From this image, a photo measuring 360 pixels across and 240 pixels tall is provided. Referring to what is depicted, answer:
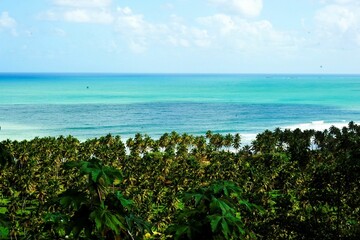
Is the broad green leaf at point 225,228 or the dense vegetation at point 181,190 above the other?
the broad green leaf at point 225,228

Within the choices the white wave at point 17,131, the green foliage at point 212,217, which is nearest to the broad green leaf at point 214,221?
the green foliage at point 212,217

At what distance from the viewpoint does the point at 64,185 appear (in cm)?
7262

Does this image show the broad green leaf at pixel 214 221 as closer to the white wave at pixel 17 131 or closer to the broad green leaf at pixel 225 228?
the broad green leaf at pixel 225 228

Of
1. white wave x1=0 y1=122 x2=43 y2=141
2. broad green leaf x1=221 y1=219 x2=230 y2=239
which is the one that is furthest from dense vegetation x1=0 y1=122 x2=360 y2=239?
white wave x1=0 y1=122 x2=43 y2=141

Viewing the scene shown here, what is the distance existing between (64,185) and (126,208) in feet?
228

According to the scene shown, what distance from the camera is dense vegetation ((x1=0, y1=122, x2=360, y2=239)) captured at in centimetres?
579

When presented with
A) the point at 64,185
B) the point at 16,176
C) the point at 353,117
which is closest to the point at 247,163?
the point at 64,185

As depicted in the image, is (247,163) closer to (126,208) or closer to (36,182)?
(36,182)

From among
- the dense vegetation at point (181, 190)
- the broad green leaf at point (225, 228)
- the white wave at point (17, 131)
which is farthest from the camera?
the white wave at point (17, 131)

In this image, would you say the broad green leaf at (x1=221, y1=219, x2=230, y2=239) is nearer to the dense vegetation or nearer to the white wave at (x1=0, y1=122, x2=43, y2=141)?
the dense vegetation

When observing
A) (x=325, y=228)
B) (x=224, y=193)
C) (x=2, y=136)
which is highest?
(x=224, y=193)

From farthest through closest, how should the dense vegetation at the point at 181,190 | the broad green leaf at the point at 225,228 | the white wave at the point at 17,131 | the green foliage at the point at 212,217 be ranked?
the white wave at the point at 17,131, the dense vegetation at the point at 181,190, the green foliage at the point at 212,217, the broad green leaf at the point at 225,228

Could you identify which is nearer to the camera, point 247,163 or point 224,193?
point 224,193

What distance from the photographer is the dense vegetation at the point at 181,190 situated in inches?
228
